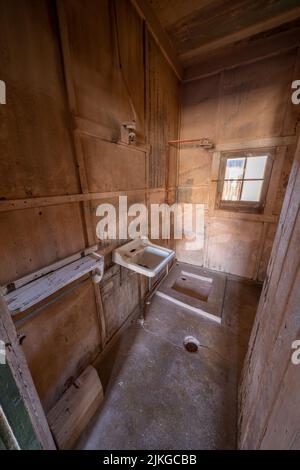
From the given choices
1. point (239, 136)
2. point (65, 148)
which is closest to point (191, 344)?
point (65, 148)

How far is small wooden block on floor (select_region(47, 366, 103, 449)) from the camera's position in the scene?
104 cm

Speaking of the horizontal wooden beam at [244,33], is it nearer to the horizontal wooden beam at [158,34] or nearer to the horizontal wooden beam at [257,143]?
the horizontal wooden beam at [158,34]

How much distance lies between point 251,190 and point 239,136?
816mm

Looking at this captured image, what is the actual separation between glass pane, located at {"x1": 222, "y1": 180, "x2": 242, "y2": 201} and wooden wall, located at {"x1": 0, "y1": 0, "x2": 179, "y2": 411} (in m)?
1.63

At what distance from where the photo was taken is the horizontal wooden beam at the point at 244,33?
1827 mm

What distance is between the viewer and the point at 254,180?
249cm

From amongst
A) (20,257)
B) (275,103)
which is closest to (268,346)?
(20,257)

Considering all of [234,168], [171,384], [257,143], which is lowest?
[171,384]

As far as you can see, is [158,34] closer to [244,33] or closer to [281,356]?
[244,33]

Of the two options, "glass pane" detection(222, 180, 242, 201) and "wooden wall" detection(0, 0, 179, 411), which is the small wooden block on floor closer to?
"wooden wall" detection(0, 0, 179, 411)

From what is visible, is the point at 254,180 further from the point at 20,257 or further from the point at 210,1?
the point at 20,257

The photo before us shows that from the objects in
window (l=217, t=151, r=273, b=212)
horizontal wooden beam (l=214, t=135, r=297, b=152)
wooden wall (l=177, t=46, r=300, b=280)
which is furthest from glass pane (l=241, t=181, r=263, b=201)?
horizontal wooden beam (l=214, t=135, r=297, b=152)

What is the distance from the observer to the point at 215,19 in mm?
1826

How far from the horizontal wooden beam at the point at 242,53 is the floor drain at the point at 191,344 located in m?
3.60
